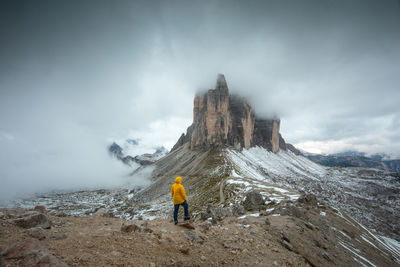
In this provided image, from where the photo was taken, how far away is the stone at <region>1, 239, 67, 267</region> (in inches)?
135

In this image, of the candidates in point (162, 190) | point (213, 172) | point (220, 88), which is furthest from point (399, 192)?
point (162, 190)

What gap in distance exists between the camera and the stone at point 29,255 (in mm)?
3422

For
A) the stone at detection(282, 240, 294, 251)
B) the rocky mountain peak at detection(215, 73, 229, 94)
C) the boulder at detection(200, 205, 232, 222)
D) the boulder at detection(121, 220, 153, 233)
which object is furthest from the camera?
the rocky mountain peak at detection(215, 73, 229, 94)

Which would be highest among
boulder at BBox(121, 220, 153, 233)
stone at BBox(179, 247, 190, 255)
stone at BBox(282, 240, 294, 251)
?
boulder at BBox(121, 220, 153, 233)

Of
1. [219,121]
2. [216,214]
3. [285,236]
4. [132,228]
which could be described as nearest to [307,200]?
[216,214]

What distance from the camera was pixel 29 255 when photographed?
3475 mm

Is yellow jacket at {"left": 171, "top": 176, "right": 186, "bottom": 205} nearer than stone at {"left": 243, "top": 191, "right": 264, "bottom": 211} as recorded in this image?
Yes

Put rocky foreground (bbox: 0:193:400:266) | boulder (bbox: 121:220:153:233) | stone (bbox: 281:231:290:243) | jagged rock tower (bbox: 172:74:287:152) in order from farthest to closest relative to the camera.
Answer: jagged rock tower (bbox: 172:74:287:152)
stone (bbox: 281:231:290:243)
boulder (bbox: 121:220:153:233)
rocky foreground (bbox: 0:193:400:266)

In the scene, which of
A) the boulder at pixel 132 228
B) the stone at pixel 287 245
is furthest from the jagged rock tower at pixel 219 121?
the boulder at pixel 132 228

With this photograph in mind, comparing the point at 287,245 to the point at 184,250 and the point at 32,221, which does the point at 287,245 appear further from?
the point at 32,221

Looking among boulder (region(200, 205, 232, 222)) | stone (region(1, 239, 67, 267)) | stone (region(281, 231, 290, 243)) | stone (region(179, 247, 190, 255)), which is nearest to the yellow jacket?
stone (region(179, 247, 190, 255))

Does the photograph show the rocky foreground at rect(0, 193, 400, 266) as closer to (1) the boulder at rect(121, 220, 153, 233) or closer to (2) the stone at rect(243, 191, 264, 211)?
(1) the boulder at rect(121, 220, 153, 233)

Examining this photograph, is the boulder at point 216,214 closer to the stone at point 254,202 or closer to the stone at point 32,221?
the stone at point 254,202

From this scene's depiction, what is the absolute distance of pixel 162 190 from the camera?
46.7 metres
